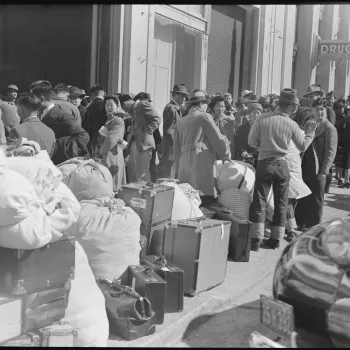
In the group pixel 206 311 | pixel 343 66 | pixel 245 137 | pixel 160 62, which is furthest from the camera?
pixel 343 66

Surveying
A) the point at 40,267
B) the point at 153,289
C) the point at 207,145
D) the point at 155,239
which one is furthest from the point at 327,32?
the point at 40,267

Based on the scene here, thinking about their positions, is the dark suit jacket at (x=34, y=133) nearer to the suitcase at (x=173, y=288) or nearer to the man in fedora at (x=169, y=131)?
the suitcase at (x=173, y=288)

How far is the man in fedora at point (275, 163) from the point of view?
285 inches

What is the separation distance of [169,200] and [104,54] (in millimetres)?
8598

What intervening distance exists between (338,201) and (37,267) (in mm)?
8941

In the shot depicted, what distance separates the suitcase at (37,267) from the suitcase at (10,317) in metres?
0.06

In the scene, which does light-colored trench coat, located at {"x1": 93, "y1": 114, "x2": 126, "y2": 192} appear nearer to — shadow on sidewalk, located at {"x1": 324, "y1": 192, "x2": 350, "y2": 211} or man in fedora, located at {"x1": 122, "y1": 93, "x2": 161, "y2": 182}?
man in fedora, located at {"x1": 122, "y1": 93, "x2": 161, "y2": 182}

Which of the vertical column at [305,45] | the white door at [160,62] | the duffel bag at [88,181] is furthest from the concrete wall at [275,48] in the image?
the duffel bag at [88,181]

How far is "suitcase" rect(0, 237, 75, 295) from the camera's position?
3.62 meters

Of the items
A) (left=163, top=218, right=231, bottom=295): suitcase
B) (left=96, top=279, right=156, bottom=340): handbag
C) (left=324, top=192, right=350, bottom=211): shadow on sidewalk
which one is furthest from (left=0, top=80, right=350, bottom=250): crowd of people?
(left=324, top=192, right=350, bottom=211): shadow on sidewalk

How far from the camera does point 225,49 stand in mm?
20078

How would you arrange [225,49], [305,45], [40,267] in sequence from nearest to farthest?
[40,267]
[225,49]
[305,45]

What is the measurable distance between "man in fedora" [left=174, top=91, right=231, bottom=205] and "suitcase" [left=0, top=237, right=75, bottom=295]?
3871 millimetres

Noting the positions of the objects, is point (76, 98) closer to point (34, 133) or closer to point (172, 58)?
point (34, 133)
